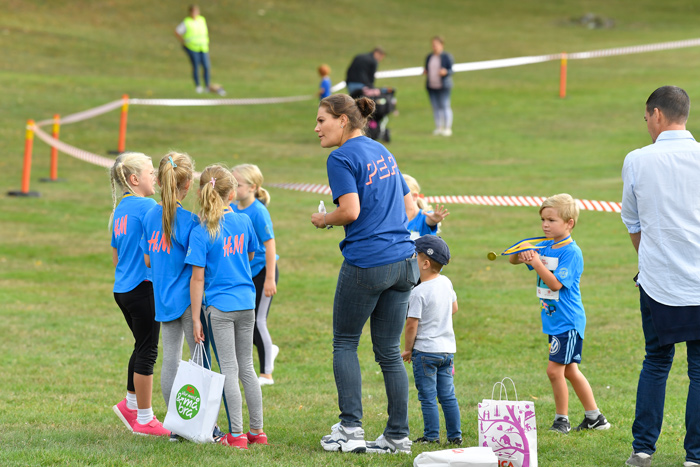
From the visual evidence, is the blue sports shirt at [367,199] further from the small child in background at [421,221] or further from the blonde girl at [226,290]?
the small child in background at [421,221]

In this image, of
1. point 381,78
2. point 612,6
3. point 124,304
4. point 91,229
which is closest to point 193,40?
point 381,78

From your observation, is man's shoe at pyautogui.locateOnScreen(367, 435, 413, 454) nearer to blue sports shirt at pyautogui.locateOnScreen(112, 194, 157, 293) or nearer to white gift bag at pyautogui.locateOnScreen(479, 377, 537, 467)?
white gift bag at pyautogui.locateOnScreen(479, 377, 537, 467)

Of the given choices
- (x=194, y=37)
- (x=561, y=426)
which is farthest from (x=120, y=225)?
(x=194, y=37)

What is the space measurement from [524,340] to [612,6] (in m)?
42.7

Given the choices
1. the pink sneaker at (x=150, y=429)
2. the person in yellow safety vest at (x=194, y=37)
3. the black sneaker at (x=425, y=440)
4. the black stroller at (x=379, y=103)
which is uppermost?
the person in yellow safety vest at (x=194, y=37)

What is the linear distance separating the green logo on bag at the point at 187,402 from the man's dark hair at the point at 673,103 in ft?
10.3

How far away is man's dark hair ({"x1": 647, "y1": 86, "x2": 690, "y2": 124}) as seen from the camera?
15.4ft

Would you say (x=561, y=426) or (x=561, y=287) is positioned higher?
(x=561, y=287)

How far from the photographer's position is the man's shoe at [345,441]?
5039mm

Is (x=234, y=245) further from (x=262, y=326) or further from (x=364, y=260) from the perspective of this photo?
(x=262, y=326)

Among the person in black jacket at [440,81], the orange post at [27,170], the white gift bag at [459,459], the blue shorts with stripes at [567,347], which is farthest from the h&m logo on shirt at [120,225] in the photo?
the person in black jacket at [440,81]

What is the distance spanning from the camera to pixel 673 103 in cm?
469

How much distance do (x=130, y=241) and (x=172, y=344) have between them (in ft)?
2.47

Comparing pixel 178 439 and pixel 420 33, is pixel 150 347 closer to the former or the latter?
pixel 178 439
